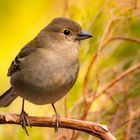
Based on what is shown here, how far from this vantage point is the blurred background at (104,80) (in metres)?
3.38

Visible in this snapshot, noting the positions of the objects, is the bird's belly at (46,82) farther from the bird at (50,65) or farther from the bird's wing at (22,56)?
the bird's wing at (22,56)

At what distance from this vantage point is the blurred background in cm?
338

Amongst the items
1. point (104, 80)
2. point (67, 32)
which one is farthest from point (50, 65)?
point (104, 80)

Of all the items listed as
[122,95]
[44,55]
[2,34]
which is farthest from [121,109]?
[2,34]

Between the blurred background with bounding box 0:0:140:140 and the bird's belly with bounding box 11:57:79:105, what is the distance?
19cm

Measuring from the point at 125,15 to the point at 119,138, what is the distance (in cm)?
73

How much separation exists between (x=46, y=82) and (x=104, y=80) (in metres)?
0.59

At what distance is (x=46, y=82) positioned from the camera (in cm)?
310

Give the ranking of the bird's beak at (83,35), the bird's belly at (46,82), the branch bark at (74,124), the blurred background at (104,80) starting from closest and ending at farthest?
1. the branch bark at (74,124)
2. the bird's belly at (46,82)
3. the bird's beak at (83,35)
4. the blurred background at (104,80)

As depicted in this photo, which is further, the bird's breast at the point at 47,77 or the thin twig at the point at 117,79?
the thin twig at the point at 117,79

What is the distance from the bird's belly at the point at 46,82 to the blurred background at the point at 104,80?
0.63 feet

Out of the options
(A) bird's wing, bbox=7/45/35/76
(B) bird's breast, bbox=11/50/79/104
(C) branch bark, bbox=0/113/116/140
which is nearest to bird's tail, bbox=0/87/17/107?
(A) bird's wing, bbox=7/45/35/76

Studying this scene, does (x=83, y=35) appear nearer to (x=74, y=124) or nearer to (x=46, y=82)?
(x=46, y=82)

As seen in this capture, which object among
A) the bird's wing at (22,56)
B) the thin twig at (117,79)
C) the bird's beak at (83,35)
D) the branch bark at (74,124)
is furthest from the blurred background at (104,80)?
the branch bark at (74,124)
